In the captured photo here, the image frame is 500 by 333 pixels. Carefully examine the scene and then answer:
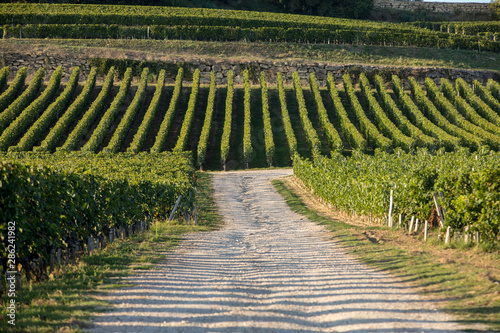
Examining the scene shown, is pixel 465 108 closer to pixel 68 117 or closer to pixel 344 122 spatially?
pixel 344 122

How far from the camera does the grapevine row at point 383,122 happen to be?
4144 centimetres

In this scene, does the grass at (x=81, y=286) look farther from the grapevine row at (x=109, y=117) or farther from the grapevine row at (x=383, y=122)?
the grapevine row at (x=383, y=122)

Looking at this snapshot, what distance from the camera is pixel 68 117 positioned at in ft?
155

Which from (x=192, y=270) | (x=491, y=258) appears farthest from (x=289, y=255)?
(x=491, y=258)

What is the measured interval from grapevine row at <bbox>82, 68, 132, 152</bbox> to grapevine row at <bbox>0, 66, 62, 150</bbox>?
6.72 metres

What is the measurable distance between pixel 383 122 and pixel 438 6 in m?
64.0

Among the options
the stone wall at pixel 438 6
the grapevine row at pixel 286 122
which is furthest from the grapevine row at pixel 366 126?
the stone wall at pixel 438 6

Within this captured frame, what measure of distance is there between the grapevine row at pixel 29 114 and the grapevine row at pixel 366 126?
32483mm

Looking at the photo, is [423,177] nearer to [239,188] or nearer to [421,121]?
[239,188]

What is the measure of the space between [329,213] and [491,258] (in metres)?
13.2

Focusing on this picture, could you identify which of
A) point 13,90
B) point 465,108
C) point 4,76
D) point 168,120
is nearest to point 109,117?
point 168,120

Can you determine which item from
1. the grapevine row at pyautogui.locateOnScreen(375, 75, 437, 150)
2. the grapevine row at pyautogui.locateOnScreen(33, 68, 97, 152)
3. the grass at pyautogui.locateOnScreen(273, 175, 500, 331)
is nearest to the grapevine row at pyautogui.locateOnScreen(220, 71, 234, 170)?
the grapevine row at pyautogui.locateOnScreen(33, 68, 97, 152)

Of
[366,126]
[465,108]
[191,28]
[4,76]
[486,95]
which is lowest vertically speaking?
[366,126]

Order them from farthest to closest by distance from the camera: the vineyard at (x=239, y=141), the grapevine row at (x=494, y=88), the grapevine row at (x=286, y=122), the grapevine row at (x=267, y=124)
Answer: the grapevine row at (x=494, y=88)
the grapevine row at (x=286, y=122)
the grapevine row at (x=267, y=124)
the vineyard at (x=239, y=141)
